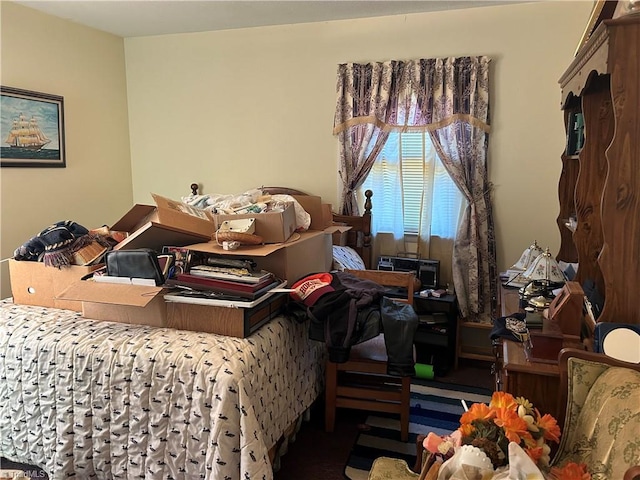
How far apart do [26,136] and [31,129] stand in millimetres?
70

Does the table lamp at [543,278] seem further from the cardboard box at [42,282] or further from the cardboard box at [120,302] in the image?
the cardboard box at [42,282]

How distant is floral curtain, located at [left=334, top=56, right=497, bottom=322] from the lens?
340 centimetres

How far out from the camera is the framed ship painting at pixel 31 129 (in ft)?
11.0

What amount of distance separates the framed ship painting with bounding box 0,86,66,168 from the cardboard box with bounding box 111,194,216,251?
1492 mm

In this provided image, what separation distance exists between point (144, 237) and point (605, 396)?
6.22 feet

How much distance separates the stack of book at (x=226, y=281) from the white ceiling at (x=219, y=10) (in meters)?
2.16

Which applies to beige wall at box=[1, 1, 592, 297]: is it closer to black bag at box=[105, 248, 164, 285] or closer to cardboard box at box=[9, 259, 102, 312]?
cardboard box at box=[9, 259, 102, 312]

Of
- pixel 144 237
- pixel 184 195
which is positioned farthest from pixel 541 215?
pixel 184 195

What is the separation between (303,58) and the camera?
388 centimetres

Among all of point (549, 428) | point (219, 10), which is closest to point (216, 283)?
point (549, 428)

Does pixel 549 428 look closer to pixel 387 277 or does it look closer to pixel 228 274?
pixel 228 274

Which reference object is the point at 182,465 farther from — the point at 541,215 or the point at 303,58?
the point at 303,58

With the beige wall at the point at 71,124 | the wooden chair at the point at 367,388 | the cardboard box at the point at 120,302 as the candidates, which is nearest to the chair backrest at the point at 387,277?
the wooden chair at the point at 367,388

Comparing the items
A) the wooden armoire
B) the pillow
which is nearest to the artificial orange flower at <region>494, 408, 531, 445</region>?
the wooden armoire
